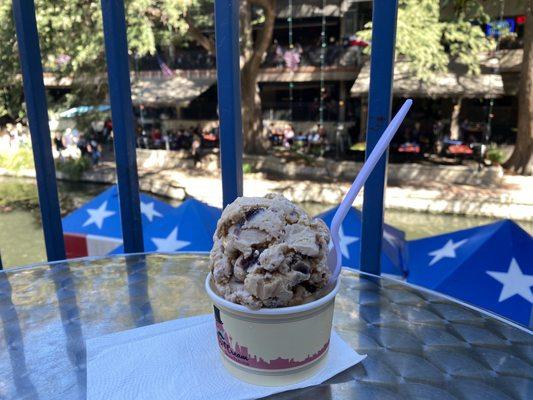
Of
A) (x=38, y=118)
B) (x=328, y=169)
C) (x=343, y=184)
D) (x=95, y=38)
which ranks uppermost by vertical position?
(x=95, y=38)

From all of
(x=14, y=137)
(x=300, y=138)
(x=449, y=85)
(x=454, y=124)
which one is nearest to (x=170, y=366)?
(x=449, y=85)

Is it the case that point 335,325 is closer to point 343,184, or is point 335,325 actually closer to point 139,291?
point 139,291

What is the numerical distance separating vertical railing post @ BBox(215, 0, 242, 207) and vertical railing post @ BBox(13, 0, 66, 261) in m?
0.53

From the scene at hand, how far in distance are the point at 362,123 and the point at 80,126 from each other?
20.3 feet

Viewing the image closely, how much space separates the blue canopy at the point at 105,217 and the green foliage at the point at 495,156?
6.77m

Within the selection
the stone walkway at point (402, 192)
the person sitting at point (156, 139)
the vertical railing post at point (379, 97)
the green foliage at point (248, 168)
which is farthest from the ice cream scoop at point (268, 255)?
the person sitting at point (156, 139)

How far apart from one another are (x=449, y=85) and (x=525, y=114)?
1729 mm

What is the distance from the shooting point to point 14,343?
2.68ft

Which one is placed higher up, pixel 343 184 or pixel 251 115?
pixel 251 115

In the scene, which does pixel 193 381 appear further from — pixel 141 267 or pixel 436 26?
pixel 436 26

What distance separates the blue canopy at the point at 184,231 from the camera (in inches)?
127

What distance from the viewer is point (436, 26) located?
7.65m

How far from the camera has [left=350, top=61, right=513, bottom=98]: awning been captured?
360 inches

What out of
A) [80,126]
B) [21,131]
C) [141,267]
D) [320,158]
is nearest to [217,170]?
[320,158]
